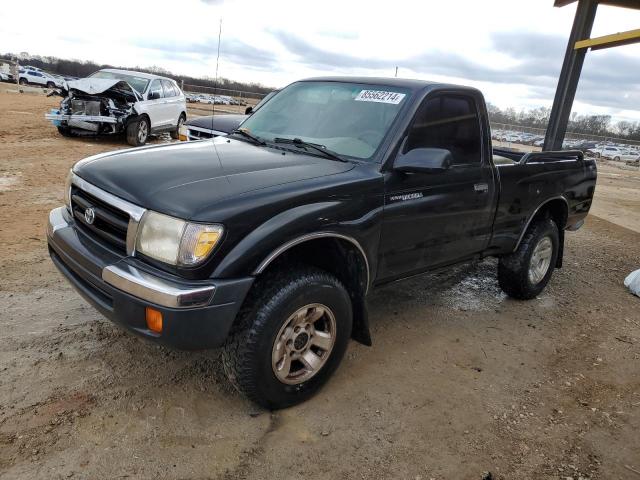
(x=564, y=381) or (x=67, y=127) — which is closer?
(x=564, y=381)

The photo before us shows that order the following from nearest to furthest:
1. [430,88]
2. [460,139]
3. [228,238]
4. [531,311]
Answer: [228,238], [430,88], [460,139], [531,311]

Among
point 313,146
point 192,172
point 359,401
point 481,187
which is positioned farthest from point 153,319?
point 481,187

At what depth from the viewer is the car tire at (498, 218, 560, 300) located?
16.0 ft

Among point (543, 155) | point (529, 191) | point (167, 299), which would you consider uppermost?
point (543, 155)

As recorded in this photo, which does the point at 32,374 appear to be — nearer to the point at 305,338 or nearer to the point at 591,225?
the point at 305,338

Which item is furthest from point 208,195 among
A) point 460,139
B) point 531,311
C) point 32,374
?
point 531,311

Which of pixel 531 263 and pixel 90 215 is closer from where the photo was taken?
pixel 90 215

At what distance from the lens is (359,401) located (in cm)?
321

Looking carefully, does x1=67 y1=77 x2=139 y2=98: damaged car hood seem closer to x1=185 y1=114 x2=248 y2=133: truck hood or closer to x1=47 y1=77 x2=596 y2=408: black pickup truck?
x1=185 y1=114 x2=248 y2=133: truck hood

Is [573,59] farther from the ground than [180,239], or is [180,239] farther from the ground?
[573,59]

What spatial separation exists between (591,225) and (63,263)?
892cm

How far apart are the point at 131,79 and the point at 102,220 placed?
1100 centimetres

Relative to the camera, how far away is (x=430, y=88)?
12.1 feet

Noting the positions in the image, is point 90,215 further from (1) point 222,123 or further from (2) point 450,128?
(1) point 222,123
